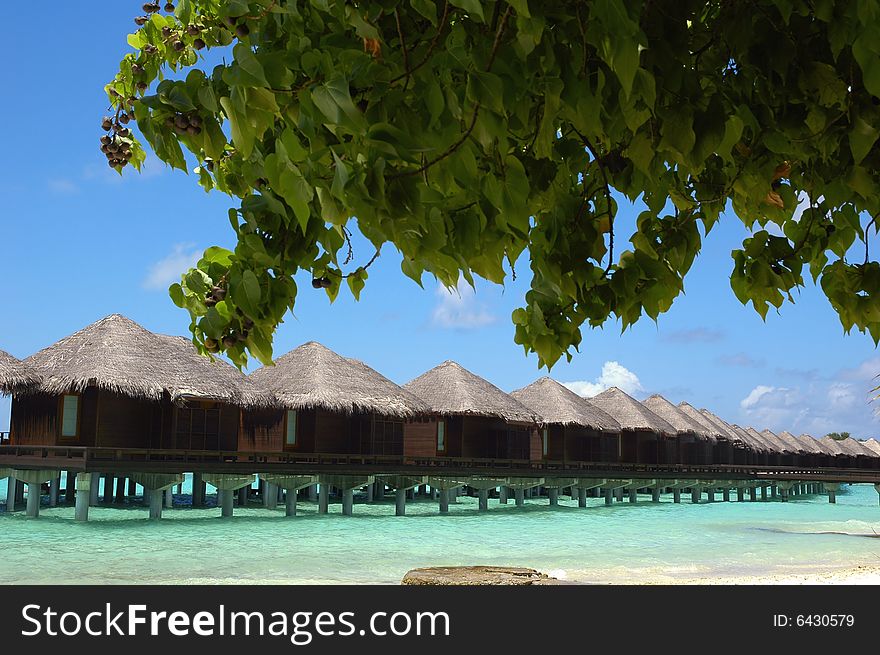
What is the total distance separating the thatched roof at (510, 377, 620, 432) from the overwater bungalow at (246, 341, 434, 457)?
7.87m

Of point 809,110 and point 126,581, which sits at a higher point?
point 809,110

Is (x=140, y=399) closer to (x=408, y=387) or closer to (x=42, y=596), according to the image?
(x=408, y=387)

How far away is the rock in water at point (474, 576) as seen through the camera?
1252 centimetres

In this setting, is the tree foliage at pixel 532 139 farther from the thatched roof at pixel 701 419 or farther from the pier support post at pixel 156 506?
the thatched roof at pixel 701 419

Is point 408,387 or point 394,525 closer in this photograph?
point 394,525

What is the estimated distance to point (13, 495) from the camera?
78.3 ft

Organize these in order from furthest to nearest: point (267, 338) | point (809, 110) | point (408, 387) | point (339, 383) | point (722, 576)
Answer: point (408, 387) < point (339, 383) < point (722, 576) < point (267, 338) < point (809, 110)

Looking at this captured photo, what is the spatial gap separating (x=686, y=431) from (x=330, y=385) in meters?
23.3

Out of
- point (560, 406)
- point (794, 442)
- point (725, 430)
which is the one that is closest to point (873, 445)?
point (794, 442)

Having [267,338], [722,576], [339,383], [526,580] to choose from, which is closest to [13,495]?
[339,383]

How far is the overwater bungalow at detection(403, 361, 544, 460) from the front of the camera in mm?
30281

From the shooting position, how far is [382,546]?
20.3 m

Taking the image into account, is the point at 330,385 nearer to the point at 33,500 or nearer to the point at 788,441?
the point at 33,500

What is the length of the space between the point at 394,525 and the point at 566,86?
78.6 ft
